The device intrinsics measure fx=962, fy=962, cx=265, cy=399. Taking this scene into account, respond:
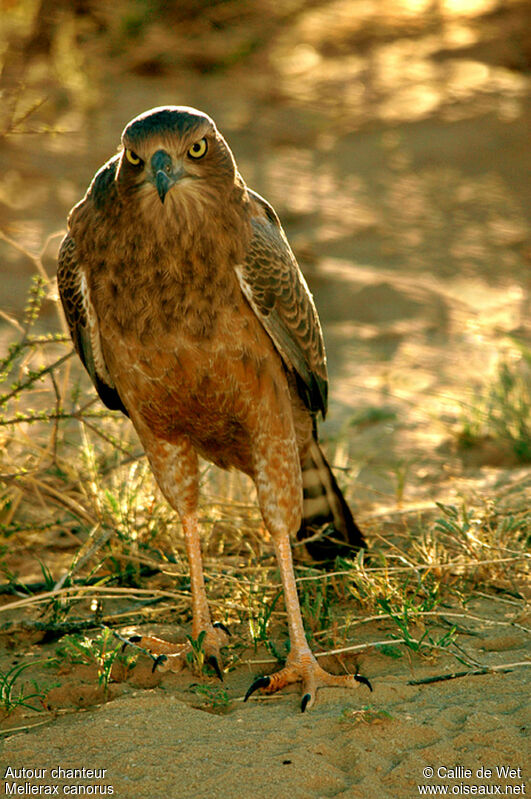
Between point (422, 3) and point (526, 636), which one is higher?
point (422, 3)

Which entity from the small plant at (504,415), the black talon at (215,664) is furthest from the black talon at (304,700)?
the small plant at (504,415)

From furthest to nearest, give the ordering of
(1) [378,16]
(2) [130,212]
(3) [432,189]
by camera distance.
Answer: (1) [378,16] < (3) [432,189] < (2) [130,212]

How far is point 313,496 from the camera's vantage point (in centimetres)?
487

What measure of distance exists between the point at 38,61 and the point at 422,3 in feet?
21.5

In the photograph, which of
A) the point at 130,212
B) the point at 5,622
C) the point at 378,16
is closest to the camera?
the point at 130,212

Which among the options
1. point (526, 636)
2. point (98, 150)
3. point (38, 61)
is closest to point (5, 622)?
point (526, 636)

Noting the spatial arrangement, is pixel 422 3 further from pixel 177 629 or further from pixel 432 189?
pixel 177 629

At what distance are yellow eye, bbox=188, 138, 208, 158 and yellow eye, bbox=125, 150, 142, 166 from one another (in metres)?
0.20

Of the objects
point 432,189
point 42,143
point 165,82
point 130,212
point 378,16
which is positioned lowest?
point 130,212

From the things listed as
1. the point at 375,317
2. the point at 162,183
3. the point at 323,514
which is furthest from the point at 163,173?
the point at 375,317

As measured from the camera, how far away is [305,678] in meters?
3.86

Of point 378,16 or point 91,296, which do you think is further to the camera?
point 378,16

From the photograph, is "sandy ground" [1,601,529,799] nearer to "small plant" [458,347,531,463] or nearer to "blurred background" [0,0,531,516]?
"blurred background" [0,0,531,516]

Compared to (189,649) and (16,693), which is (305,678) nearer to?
(189,649)
